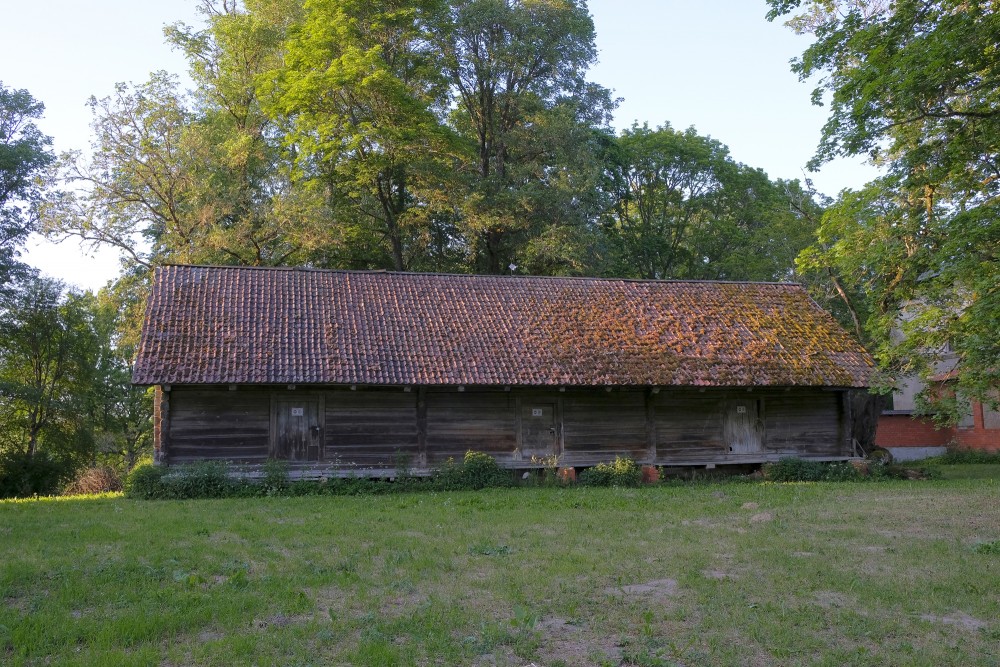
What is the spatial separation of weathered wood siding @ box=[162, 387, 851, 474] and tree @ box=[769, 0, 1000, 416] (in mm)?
5864

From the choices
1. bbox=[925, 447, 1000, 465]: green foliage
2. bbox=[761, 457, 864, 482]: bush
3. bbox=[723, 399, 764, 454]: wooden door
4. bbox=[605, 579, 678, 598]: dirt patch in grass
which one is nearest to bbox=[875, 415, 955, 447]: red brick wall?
bbox=[925, 447, 1000, 465]: green foliage

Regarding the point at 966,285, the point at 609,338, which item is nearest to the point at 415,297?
the point at 609,338

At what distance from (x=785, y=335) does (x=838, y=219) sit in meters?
6.02

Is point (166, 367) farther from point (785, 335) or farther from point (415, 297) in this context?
point (785, 335)

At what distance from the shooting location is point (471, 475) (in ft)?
69.7

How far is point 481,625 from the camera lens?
26.5ft

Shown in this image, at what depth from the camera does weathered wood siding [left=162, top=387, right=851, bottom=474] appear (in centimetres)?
2094

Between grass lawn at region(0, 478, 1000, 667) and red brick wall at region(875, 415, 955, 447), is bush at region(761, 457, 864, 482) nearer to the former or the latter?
grass lawn at region(0, 478, 1000, 667)

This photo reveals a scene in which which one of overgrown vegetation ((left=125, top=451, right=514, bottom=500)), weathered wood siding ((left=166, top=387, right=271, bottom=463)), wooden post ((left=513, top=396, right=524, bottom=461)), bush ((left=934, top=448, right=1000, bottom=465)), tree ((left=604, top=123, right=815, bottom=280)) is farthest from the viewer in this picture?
tree ((left=604, top=123, right=815, bottom=280))

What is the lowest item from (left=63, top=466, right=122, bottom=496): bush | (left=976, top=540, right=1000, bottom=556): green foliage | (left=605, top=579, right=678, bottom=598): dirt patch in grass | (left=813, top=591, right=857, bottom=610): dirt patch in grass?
(left=63, top=466, right=122, bottom=496): bush

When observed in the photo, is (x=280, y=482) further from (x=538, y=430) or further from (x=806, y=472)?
(x=806, y=472)

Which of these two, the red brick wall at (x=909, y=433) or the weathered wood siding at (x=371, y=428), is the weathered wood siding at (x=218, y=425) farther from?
the red brick wall at (x=909, y=433)

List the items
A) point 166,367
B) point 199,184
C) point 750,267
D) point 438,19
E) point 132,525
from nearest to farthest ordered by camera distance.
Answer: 1. point 132,525
2. point 166,367
3. point 199,184
4. point 438,19
5. point 750,267

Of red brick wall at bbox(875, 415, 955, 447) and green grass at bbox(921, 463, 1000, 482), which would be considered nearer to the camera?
green grass at bbox(921, 463, 1000, 482)
